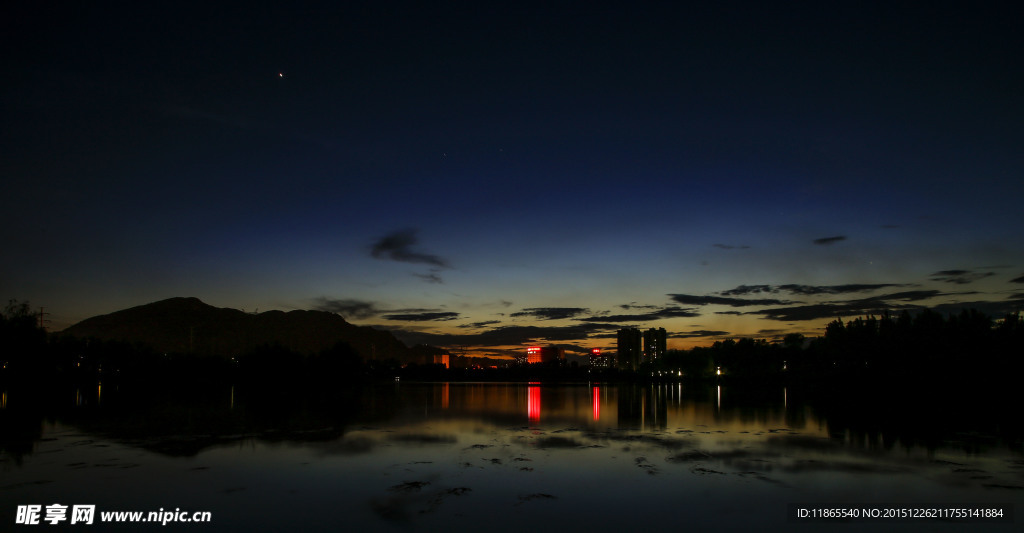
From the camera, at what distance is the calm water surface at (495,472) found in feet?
47.8

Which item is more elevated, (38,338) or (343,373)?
(38,338)

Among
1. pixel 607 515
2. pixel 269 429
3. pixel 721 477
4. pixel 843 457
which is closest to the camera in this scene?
pixel 607 515

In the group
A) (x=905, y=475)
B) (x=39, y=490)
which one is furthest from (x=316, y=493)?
(x=905, y=475)

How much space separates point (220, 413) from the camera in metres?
39.8

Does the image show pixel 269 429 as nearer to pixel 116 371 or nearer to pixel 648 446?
pixel 648 446

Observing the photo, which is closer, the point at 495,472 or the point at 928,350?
the point at 495,472

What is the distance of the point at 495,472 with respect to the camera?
19344 millimetres

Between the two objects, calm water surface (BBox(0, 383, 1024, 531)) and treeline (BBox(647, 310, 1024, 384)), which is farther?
treeline (BBox(647, 310, 1024, 384))

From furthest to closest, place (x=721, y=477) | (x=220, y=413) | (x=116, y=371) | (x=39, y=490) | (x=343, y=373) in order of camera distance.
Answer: (x=343, y=373) → (x=116, y=371) → (x=220, y=413) → (x=721, y=477) → (x=39, y=490)

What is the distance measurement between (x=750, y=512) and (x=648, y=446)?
34.7ft

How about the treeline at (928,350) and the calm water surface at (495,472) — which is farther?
the treeline at (928,350)

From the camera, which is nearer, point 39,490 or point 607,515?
point 607,515

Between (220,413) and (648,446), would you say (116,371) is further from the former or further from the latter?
(648,446)

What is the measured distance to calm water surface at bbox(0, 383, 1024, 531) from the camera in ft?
47.8
